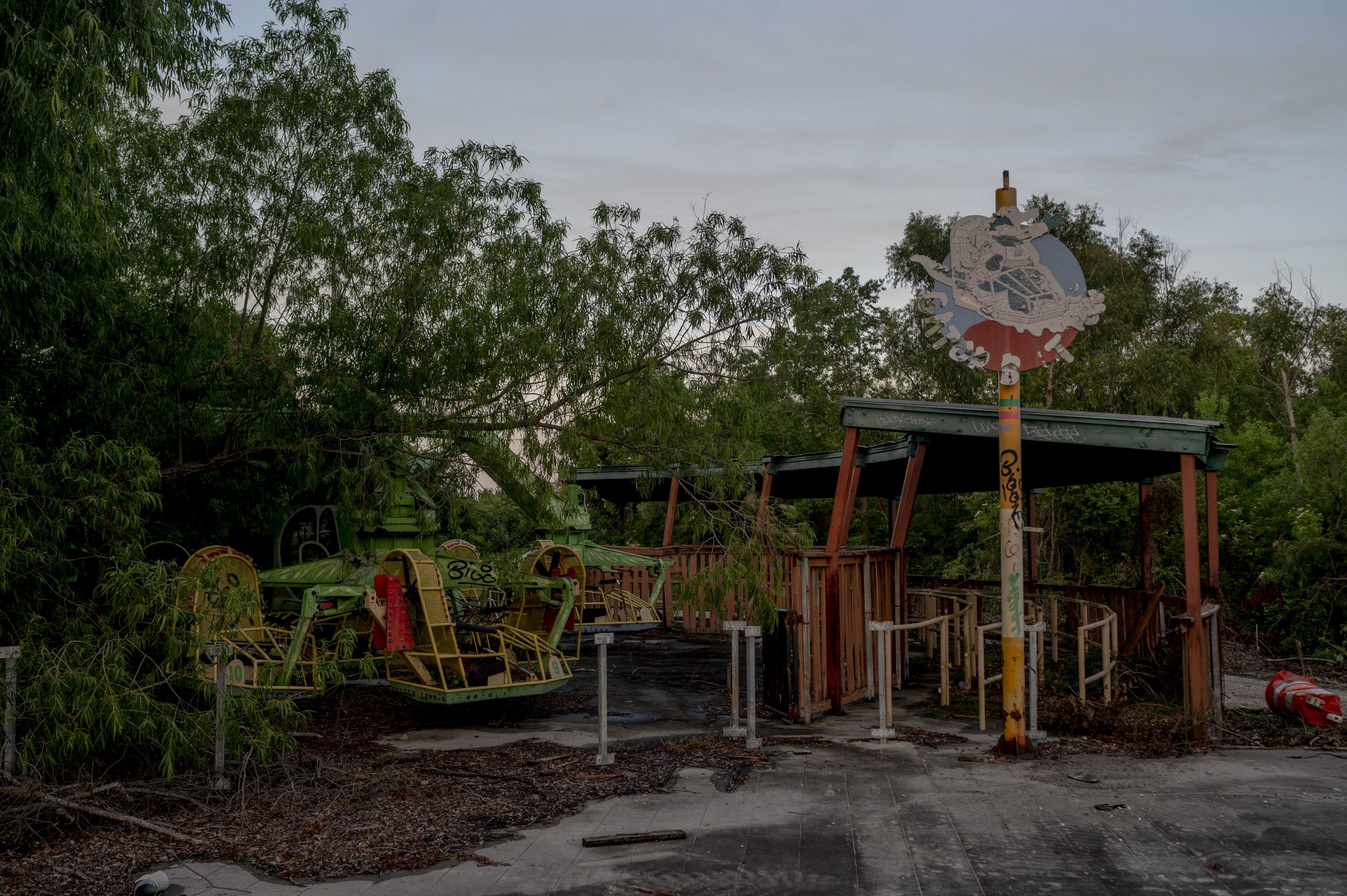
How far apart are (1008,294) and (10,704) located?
8.09 meters

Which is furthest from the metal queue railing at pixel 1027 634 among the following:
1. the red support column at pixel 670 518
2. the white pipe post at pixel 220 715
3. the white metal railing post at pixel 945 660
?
the red support column at pixel 670 518

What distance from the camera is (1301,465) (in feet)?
53.2

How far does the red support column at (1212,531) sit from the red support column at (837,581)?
356 centimetres

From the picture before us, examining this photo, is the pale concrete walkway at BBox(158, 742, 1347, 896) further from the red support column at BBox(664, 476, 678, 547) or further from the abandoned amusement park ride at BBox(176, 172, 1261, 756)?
the red support column at BBox(664, 476, 678, 547)

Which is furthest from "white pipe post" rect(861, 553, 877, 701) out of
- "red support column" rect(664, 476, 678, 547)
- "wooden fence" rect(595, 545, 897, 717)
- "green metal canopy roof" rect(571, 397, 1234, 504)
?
"red support column" rect(664, 476, 678, 547)

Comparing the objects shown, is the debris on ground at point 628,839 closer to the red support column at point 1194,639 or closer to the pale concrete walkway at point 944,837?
the pale concrete walkway at point 944,837

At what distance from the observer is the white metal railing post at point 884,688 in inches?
338

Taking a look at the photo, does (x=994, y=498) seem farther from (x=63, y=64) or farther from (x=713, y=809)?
(x=63, y=64)

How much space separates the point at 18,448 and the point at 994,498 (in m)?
20.6

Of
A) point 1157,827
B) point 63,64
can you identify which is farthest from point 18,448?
point 1157,827

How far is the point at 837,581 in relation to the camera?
385 inches

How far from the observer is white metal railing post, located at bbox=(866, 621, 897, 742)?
8594 mm

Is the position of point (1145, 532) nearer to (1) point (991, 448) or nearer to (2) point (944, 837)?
(1) point (991, 448)

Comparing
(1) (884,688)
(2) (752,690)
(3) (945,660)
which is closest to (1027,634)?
(3) (945,660)
